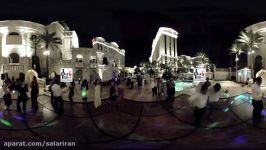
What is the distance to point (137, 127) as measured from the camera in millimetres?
8516

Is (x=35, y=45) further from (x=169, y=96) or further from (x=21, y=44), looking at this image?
(x=169, y=96)

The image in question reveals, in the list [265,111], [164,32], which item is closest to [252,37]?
[265,111]

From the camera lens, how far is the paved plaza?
6902mm

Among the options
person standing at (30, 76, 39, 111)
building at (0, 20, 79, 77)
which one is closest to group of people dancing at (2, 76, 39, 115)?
person standing at (30, 76, 39, 111)

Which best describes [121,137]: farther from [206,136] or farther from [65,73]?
[65,73]

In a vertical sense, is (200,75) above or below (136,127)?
above

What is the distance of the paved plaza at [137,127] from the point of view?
6902 mm

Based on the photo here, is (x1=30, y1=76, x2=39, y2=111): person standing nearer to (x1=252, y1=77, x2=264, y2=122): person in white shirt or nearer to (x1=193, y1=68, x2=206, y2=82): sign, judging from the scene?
(x1=193, y1=68, x2=206, y2=82): sign

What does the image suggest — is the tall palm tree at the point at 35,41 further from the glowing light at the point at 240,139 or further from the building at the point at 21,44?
the glowing light at the point at 240,139

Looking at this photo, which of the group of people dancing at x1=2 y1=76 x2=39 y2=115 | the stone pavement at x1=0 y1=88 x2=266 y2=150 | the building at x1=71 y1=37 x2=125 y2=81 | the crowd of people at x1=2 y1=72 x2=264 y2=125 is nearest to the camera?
the stone pavement at x1=0 y1=88 x2=266 y2=150

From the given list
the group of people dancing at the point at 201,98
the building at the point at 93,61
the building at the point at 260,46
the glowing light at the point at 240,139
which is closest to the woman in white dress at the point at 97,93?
the group of people dancing at the point at 201,98

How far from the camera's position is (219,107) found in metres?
11.1

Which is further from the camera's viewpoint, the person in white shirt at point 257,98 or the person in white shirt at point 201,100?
the person in white shirt at point 257,98

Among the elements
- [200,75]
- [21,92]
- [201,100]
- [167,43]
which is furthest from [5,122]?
[167,43]
